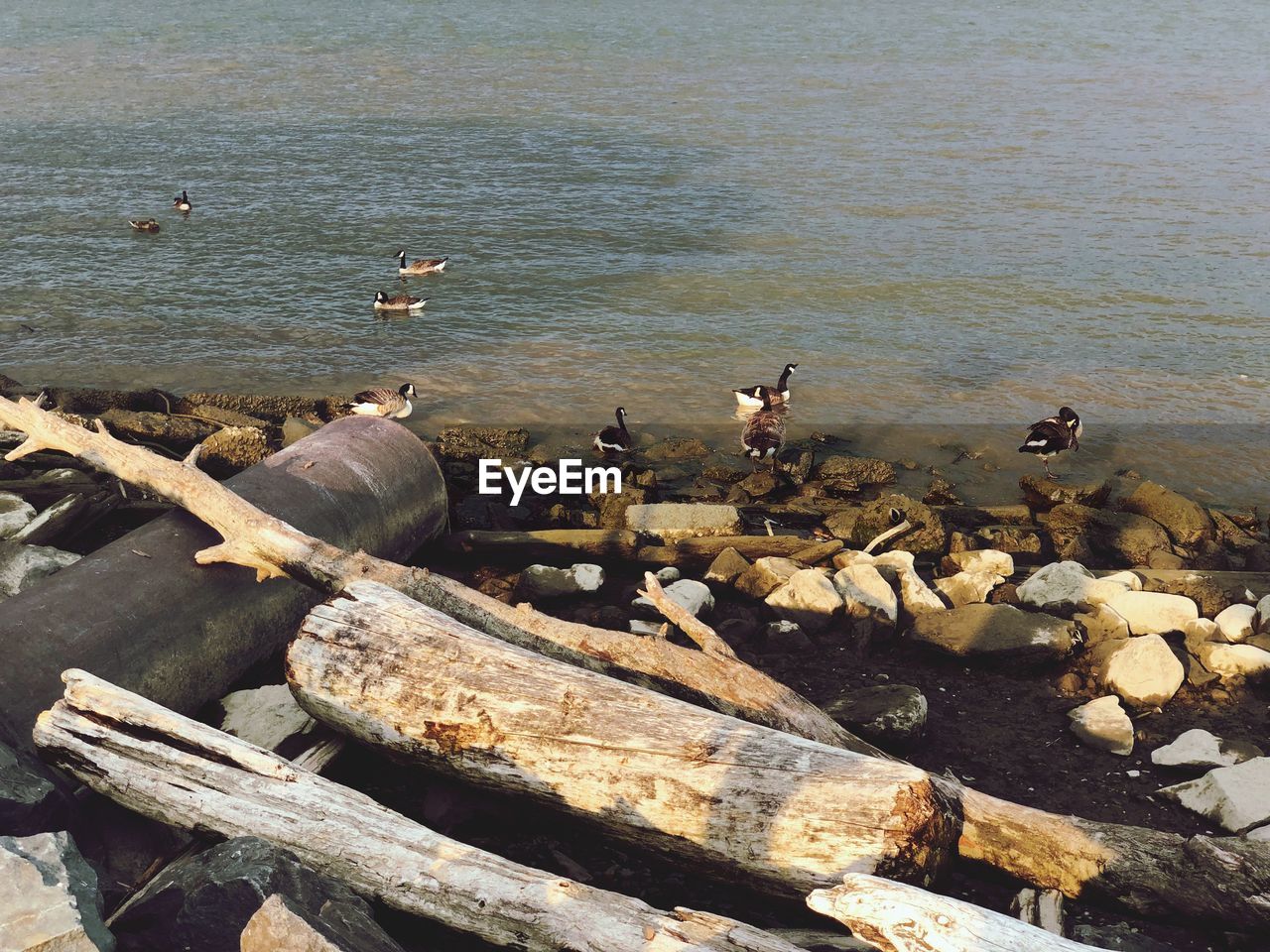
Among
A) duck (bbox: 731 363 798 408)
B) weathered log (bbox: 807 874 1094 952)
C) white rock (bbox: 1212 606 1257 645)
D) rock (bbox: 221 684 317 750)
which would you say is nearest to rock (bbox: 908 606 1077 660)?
white rock (bbox: 1212 606 1257 645)

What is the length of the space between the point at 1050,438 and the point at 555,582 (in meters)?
5.91

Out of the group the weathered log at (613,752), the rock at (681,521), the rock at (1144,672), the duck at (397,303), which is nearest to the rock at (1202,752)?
the rock at (1144,672)

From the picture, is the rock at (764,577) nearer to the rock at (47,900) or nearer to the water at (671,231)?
the water at (671,231)

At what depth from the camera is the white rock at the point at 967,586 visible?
8.66 meters

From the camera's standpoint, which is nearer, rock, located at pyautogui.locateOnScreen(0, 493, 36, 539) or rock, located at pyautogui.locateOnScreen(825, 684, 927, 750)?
rock, located at pyautogui.locateOnScreen(825, 684, 927, 750)

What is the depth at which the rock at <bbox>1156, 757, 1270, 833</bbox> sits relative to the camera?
5.98 m

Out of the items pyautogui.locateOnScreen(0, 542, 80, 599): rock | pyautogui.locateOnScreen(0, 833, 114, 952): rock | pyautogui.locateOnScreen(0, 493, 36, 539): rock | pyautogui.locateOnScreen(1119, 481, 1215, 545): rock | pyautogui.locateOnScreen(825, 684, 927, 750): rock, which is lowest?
pyautogui.locateOnScreen(1119, 481, 1215, 545): rock

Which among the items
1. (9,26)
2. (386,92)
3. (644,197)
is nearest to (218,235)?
(644,197)

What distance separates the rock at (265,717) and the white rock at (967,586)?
15.4 feet

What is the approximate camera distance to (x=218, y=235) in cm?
1950

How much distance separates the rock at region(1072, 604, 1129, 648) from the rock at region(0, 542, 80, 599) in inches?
257

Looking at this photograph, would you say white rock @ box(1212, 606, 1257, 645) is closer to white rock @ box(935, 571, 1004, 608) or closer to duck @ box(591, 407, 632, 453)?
white rock @ box(935, 571, 1004, 608)

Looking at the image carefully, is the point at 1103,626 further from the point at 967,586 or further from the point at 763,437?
the point at 763,437

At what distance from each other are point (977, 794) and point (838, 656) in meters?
2.34
